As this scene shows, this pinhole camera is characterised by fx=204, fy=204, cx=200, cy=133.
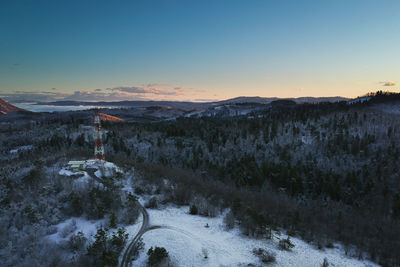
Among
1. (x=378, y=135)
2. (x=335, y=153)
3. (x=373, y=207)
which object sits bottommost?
(x=373, y=207)

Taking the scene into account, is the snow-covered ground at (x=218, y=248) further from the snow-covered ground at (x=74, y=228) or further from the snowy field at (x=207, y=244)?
the snow-covered ground at (x=74, y=228)

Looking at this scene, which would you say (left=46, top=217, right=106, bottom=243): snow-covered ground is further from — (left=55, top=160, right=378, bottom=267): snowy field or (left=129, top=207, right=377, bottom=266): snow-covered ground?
(left=129, top=207, right=377, bottom=266): snow-covered ground

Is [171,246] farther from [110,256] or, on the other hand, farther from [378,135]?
[378,135]

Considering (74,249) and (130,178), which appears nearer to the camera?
(74,249)

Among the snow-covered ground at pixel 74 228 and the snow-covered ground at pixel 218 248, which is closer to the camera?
the snow-covered ground at pixel 218 248

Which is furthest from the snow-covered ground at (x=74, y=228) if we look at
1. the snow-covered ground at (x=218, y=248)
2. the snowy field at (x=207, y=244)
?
the snow-covered ground at (x=218, y=248)

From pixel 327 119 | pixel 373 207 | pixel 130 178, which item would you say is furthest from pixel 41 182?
pixel 327 119

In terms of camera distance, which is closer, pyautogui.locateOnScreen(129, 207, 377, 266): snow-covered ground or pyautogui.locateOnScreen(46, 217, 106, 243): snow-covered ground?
pyautogui.locateOnScreen(129, 207, 377, 266): snow-covered ground

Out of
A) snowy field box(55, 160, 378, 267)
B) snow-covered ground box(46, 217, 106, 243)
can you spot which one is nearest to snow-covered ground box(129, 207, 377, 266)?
snowy field box(55, 160, 378, 267)
